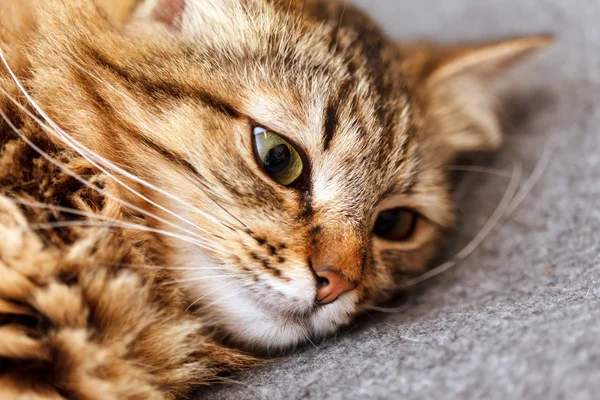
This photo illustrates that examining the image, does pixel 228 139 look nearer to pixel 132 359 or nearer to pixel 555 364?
pixel 132 359

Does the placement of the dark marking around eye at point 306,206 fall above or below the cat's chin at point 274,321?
above

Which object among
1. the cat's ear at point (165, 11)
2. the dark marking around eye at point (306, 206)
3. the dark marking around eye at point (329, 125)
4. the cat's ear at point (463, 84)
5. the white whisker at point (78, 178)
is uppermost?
the cat's ear at point (463, 84)

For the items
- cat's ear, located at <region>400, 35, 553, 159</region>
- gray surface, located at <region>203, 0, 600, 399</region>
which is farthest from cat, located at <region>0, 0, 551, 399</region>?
cat's ear, located at <region>400, 35, 553, 159</region>

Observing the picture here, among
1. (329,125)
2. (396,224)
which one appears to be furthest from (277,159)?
(396,224)

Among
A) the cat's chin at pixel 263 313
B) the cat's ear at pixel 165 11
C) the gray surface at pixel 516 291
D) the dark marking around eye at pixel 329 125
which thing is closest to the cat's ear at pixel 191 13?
the cat's ear at pixel 165 11

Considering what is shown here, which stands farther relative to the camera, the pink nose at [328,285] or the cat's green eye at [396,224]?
the cat's green eye at [396,224]

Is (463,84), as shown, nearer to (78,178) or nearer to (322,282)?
(322,282)

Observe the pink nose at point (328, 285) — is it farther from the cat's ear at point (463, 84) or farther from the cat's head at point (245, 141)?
the cat's ear at point (463, 84)

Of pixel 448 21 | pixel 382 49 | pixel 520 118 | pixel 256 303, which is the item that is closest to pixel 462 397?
pixel 256 303
